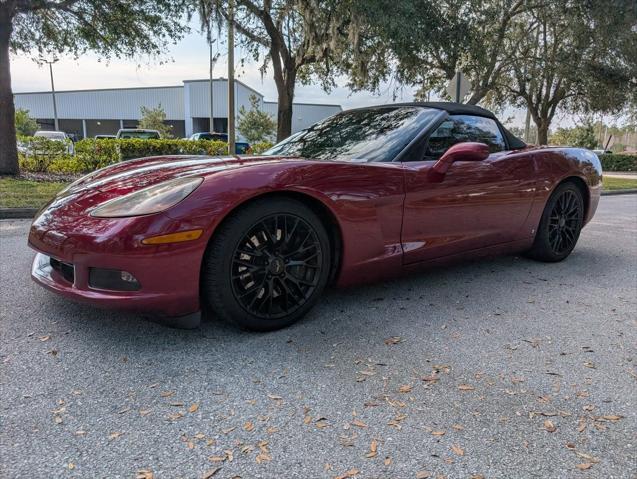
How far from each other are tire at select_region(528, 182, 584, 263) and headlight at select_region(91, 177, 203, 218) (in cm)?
306

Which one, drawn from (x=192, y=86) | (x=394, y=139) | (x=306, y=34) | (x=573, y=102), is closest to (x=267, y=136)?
(x=192, y=86)

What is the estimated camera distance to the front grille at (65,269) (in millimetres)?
2239

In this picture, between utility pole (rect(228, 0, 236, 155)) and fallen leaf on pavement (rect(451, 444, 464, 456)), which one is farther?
utility pole (rect(228, 0, 236, 155))

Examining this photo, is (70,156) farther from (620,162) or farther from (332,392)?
(620,162)

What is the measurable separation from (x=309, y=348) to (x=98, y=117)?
194 ft

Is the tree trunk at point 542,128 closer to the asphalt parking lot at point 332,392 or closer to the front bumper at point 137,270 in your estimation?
the asphalt parking lot at point 332,392

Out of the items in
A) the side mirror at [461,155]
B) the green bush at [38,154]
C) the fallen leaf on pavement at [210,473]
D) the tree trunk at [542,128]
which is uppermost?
the tree trunk at [542,128]

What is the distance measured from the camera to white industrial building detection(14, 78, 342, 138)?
46.7m

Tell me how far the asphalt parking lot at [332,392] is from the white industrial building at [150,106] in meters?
44.2

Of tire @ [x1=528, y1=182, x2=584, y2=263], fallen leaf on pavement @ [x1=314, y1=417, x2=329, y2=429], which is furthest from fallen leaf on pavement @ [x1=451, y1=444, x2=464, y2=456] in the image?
tire @ [x1=528, y1=182, x2=584, y2=263]

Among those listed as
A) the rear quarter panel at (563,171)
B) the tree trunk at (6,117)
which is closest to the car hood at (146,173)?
the rear quarter panel at (563,171)

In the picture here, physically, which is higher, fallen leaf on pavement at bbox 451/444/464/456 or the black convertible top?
the black convertible top

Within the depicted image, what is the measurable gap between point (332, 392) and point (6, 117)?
10.7m

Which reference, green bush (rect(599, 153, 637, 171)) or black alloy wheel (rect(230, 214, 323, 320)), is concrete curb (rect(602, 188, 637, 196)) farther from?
green bush (rect(599, 153, 637, 171))
